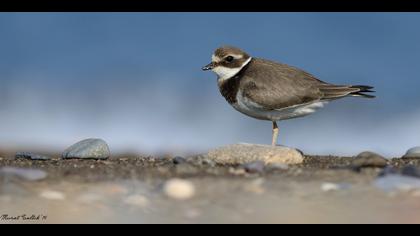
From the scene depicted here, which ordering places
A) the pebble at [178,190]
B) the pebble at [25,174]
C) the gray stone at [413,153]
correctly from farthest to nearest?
the gray stone at [413,153], the pebble at [25,174], the pebble at [178,190]

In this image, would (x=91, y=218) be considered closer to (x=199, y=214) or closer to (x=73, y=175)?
(x=199, y=214)

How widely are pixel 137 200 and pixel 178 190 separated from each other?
1.44 ft

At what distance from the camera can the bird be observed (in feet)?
32.2

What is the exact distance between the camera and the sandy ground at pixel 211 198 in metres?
6.06

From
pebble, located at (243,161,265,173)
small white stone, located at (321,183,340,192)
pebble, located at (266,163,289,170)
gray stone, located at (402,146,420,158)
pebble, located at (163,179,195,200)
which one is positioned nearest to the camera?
pebble, located at (163,179,195,200)

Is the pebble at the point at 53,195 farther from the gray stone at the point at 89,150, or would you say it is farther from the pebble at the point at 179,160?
the gray stone at the point at 89,150

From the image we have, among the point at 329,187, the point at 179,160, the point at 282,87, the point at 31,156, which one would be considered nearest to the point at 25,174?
the point at 179,160

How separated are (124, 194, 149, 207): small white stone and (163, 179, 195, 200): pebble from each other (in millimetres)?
264

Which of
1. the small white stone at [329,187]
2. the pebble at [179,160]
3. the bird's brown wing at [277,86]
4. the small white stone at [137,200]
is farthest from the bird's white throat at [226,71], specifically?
the small white stone at [137,200]

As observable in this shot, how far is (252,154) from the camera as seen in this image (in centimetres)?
905

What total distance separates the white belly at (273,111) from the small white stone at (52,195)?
3.83 meters

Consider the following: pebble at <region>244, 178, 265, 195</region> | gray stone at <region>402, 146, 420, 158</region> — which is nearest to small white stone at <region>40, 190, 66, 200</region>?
pebble at <region>244, 178, 265, 195</region>
